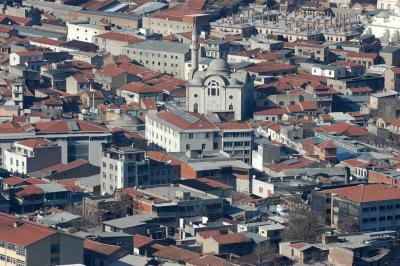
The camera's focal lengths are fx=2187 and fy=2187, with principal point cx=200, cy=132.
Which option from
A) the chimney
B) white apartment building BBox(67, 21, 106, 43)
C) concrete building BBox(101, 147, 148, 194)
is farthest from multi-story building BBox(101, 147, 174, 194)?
white apartment building BBox(67, 21, 106, 43)

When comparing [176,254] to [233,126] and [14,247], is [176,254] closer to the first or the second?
[14,247]

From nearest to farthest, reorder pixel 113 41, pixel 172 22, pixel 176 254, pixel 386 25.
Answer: pixel 176 254 < pixel 113 41 < pixel 386 25 < pixel 172 22

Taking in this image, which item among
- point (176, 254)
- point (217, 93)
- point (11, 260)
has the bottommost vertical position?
point (217, 93)

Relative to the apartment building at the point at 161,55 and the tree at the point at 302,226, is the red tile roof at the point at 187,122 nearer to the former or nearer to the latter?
the tree at the point at 302,226

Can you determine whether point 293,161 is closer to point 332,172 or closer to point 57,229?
point 332,172

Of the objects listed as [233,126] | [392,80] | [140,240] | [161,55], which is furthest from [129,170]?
[161,55]

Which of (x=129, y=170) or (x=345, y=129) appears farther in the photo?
(x=345, y=129)

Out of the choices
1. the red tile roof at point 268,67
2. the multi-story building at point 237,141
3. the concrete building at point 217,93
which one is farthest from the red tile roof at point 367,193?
the red tile roof at point 268,67
